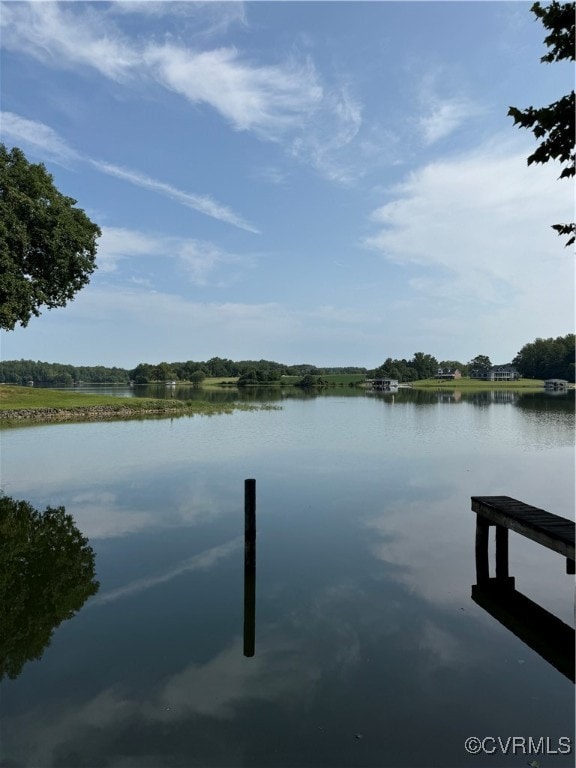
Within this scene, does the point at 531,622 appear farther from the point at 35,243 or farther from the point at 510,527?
the point at 35,243

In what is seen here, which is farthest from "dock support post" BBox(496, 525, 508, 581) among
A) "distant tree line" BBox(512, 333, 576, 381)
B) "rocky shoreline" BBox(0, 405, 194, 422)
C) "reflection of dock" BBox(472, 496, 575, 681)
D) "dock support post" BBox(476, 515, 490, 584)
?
"distant tree line" BBox(512, 333, 576, 381)

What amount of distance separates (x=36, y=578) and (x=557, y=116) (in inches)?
499

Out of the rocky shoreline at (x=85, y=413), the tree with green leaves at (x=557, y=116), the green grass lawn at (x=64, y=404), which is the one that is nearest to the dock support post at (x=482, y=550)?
the tree with green leaves at (x=557, y=116)

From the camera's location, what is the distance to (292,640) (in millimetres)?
8258

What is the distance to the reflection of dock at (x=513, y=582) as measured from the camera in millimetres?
8211

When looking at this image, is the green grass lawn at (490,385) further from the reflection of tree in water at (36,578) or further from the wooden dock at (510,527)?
the reflection of tree in water at (36,578)

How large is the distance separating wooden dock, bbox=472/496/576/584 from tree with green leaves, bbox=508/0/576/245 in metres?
5.78

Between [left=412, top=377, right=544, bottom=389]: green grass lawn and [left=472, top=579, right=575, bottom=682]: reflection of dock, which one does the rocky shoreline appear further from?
[left=412, top=377, right=544, bottom=389]: green grass lawn

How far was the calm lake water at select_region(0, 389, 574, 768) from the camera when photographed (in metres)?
5.93

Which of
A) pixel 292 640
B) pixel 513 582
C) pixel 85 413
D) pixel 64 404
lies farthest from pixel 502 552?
pixel 64 404

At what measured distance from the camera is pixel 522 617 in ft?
30.2

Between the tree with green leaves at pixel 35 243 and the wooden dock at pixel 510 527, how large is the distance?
98.0 feet

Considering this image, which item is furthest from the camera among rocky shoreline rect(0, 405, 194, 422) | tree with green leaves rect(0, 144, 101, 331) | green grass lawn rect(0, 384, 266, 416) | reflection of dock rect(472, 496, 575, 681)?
green grass lawn rect(0, 384, 266, 416)

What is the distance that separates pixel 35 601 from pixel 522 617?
9.42 meters
